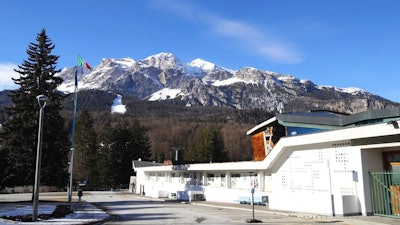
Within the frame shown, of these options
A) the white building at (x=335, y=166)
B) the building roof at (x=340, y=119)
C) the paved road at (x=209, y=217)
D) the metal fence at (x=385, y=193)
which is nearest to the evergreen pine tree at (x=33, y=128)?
the paved road at (x=209, y=217)

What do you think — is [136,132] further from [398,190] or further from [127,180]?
[398,190]

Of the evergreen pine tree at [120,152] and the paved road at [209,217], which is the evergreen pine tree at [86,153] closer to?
the evergreen pine tree at [120,152]

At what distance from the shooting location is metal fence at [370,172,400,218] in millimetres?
18000

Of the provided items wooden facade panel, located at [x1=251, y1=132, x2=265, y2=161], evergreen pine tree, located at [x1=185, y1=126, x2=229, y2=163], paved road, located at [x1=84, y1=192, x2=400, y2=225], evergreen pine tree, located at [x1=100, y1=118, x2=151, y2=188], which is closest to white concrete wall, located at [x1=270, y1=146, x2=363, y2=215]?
paved road, located at [x1=84, y1=192, x2=400, y2=225]

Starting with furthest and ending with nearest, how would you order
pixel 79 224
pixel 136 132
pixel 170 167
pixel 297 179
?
pixel 136 132 → pixel 170 167 → pixel 297 179 → pixel 79 224

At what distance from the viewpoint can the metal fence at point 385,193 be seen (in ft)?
59.1

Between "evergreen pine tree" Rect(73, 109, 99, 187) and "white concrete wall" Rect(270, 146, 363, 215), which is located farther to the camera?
"evergreen pine tree" Rect(73, 109, 99, 187)

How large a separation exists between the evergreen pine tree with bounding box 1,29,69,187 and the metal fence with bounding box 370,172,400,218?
98.9 feet

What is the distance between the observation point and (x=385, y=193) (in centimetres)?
1856

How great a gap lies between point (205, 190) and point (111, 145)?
162ft

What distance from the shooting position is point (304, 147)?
23.0 m

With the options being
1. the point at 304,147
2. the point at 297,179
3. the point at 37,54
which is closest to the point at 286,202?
the point at 297,179

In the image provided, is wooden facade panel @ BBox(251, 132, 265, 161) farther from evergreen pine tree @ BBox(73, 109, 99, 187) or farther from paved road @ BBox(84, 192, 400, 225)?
evergreen pine tree @ BBox(73, 109, 99, 187)

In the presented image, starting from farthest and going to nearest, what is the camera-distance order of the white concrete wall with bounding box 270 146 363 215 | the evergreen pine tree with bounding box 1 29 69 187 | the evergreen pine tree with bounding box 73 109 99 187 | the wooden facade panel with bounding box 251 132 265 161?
1. the evergreen pine tree with bounding box 73 109 99 187
2. the wooden facade panel with bounding box 251 132 265 161
3. the evergreen pine tree with bounding box 1 29 69 187
4. the white concrete wall with bounding box 270 146 363 215
